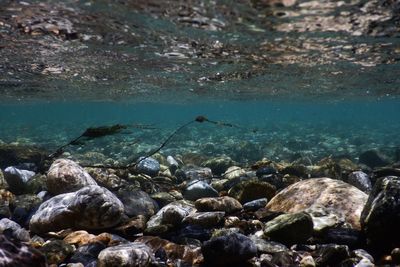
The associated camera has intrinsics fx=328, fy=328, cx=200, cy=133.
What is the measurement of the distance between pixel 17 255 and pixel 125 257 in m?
1.41

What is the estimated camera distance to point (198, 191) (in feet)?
28.7

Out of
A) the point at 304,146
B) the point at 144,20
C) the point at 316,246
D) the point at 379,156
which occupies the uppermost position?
the point at 144,20

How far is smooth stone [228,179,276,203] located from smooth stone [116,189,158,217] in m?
2.02

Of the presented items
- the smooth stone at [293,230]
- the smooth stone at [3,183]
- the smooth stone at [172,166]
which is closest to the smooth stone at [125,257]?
the smooth stone at [293,230]

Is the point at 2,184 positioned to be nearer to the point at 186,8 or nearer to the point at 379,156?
the point at 186,8

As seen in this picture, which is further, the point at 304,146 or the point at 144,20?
the point at 304,146

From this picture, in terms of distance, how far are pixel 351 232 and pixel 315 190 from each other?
73.8 inches

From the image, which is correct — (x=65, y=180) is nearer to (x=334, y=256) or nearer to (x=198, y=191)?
(x=198, y=191)

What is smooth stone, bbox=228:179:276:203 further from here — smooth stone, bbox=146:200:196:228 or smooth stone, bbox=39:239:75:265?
smooth stone, bbox=39:239:75:265

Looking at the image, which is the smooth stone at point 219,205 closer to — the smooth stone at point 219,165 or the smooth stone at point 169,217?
the smooth stone at point 169,217

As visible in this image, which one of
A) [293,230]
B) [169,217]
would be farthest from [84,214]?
[293,230]

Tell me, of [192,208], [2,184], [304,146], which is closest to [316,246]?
[192,208]

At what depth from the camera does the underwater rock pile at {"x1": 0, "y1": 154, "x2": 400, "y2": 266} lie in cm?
462

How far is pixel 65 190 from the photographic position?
304 inches
